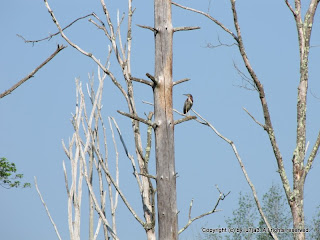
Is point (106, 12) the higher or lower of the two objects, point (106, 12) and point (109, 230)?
the higher

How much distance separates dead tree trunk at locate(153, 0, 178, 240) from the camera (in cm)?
382

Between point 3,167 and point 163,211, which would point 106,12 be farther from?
point 3,167

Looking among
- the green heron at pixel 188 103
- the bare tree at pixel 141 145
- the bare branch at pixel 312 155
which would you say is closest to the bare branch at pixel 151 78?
the bare tree at pixel 141 145

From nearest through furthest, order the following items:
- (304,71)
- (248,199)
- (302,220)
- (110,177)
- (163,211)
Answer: (163,211)
(110,177)
(302,220)
(304,71)
(248,199)

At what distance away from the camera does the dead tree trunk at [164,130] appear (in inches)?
150

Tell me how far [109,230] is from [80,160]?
78 centimetres

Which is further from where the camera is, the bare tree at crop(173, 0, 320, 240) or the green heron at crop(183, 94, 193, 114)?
the green heron at crop(183, 94, 193, 114)

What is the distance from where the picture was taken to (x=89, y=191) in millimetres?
4707

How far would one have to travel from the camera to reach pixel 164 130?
388cm

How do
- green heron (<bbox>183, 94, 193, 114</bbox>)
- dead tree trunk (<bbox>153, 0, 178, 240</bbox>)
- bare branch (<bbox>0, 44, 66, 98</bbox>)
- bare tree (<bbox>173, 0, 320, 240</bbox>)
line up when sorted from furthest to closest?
green heron (<bbox>183, 94, 193, 114</bbox>) → bare tree (<bbox>173, 0, 320, 240</bbox>) → dead tree trunk (<bbox>153, 0, 178, 240</bbox>) → bare branch (<bbox>0, 44, 66, 98</bbox>)

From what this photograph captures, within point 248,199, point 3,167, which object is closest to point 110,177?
point 248,199

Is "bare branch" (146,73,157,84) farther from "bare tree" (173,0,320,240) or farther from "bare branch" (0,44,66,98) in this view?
"bare tree" (173,0,320,240)

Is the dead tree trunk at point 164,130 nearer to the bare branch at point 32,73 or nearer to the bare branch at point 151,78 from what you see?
the bare branch at point 151,78

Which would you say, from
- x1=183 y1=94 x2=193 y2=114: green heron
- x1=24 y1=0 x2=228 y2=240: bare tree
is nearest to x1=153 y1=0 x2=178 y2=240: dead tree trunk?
x1=24 y1=0 x2=228 y2=240: bare tree
